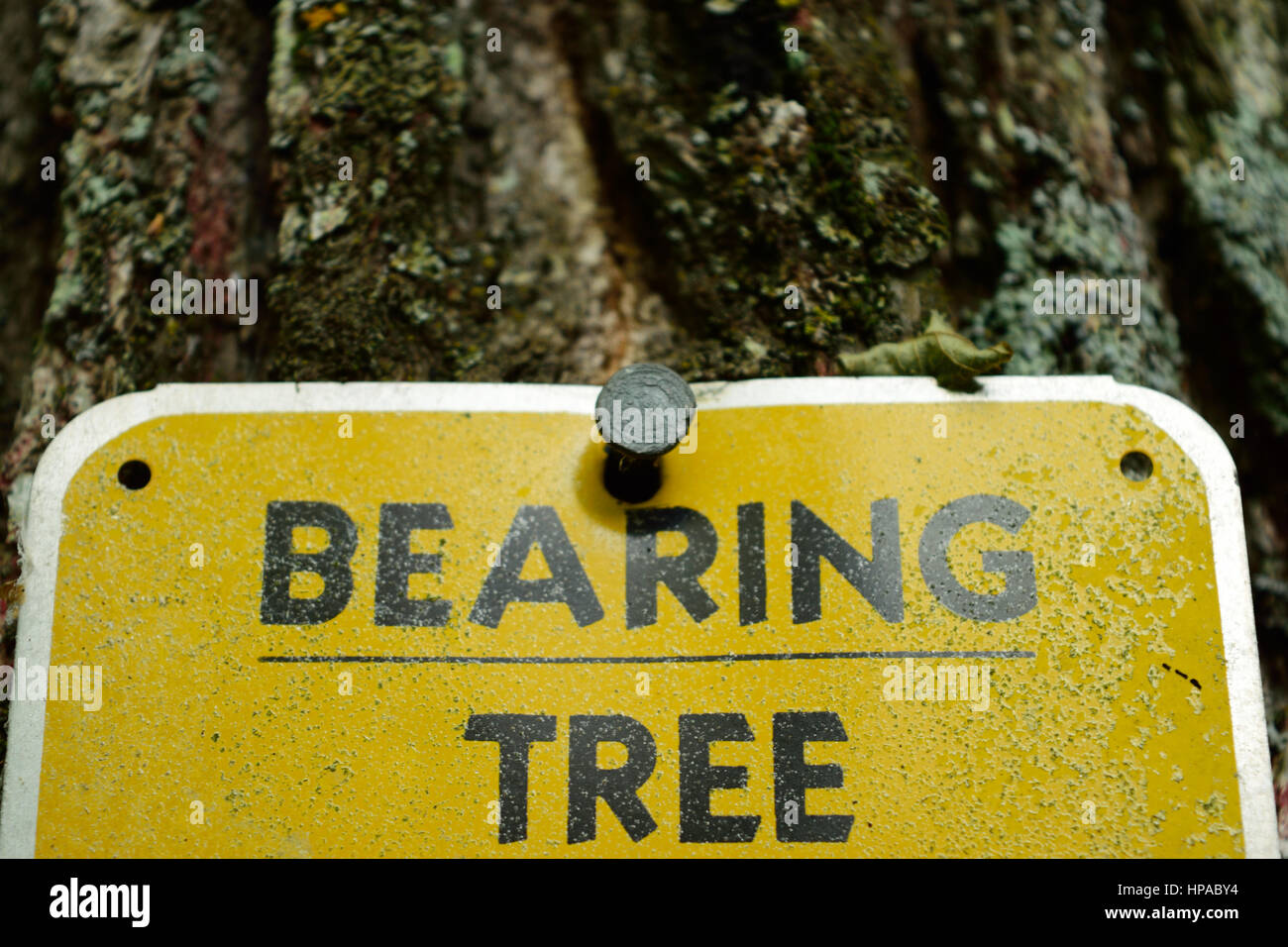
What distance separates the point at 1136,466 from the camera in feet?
2.15

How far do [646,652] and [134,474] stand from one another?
15.2 inches

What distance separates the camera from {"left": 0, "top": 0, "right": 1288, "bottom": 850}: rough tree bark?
2.35 ft

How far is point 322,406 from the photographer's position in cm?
66

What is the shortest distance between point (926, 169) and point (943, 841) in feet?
1.72

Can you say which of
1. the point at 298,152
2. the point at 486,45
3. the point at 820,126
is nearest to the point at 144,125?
the point at 298,152

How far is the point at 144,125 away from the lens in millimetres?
765

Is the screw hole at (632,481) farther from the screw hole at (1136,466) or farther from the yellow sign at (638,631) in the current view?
the screw hole at (1136,466)

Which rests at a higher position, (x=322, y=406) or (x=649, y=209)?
(x=649, y=209)

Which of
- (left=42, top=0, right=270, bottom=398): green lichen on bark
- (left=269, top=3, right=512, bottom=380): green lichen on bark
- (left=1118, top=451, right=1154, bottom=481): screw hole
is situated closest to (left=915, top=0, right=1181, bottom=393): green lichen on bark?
(left=1118, top=451, right=1154, bottom=481): screw hole

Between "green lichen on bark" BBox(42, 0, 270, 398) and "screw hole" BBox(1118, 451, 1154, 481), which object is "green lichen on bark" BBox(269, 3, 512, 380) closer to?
"green lichen on bark" BBox(42, 0, 270, 398)

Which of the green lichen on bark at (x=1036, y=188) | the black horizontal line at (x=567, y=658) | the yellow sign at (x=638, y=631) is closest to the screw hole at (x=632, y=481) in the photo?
the yellow sign at (x=638, y=631)
